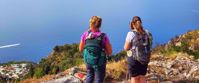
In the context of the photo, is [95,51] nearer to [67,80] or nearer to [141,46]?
[141,46]

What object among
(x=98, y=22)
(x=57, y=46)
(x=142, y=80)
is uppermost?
(x=57, y=46)

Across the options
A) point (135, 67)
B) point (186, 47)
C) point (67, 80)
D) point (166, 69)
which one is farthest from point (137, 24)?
point (186, 47)

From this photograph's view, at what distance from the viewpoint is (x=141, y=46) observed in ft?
41.2

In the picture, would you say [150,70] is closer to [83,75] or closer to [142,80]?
[83,75]

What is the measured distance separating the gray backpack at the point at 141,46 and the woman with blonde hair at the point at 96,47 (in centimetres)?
48

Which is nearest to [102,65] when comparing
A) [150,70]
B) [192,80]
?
[192,80]

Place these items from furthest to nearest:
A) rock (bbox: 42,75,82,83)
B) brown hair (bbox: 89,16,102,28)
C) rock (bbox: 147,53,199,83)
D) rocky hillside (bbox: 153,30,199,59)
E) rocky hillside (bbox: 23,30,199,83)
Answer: rocky hillside (bbox: 153,30,199,59) < rock (bbox: 147,53,199,83) < rocky hillside (bbox: 23,30,199,83) < rock (bbox: 42,75,82,83) < brown hair (bbox: 89,16,102,28)

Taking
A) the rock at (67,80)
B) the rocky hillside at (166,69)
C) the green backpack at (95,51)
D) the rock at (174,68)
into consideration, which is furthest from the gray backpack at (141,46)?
the rock at (67,80)

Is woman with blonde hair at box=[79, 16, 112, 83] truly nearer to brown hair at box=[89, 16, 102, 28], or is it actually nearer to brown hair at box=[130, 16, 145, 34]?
brown hair at box=[89, 16, 102, 28]

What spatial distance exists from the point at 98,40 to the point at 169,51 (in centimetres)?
783

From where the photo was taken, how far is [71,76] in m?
16.2

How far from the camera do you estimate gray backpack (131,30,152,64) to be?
12500mm

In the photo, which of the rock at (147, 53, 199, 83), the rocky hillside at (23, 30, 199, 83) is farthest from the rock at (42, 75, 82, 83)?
the rock at (147, 53, 199, 83)

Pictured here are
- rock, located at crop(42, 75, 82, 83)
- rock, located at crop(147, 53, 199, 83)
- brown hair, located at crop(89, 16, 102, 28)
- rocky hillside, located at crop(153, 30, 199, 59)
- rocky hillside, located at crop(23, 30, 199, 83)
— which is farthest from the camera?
rocky hillside, located at crop(153, 30, 199, 59)
